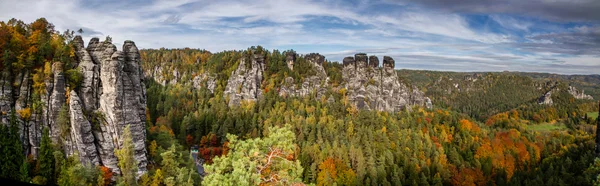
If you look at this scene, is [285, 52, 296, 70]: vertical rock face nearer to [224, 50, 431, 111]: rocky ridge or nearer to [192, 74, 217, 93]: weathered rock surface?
[224, 50, 431, 111]: rocky ridge

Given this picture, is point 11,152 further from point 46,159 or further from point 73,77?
point 73,77

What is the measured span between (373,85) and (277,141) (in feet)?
286

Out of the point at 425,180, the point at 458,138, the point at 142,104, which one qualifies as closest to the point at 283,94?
the point at 458,138

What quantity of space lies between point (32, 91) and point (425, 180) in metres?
47.1

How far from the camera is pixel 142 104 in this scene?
35219mm

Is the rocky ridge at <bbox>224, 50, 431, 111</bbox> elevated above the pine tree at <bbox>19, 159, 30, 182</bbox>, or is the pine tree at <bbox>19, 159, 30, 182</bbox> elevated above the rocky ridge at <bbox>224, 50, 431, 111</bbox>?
the rocky ridge at <bbox>224, 50, 431, 111</bbox>

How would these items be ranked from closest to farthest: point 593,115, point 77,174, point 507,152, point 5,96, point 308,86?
point 77,174 < point 5,96 < point 507,152 < point 308,86 < point 593,115

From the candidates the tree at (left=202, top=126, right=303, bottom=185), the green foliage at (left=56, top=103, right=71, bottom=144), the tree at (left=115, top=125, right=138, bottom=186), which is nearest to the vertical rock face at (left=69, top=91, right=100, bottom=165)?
the green foliage at (left=56, top=103, right=71, bottom=144)

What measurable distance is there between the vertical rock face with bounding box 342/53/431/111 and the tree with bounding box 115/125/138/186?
228ft

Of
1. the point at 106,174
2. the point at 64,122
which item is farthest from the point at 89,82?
the point at 106,174

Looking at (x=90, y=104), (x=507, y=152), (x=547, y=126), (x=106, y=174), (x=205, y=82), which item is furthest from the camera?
(x=547, y=126)

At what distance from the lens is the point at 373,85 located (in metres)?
96.8

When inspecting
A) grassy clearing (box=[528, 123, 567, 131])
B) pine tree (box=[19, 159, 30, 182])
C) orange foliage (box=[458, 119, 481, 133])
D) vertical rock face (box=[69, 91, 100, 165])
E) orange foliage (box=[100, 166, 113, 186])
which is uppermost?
vertical rock face (box=[69, 91, 100, 165])

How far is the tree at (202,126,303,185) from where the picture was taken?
11.1 meters
